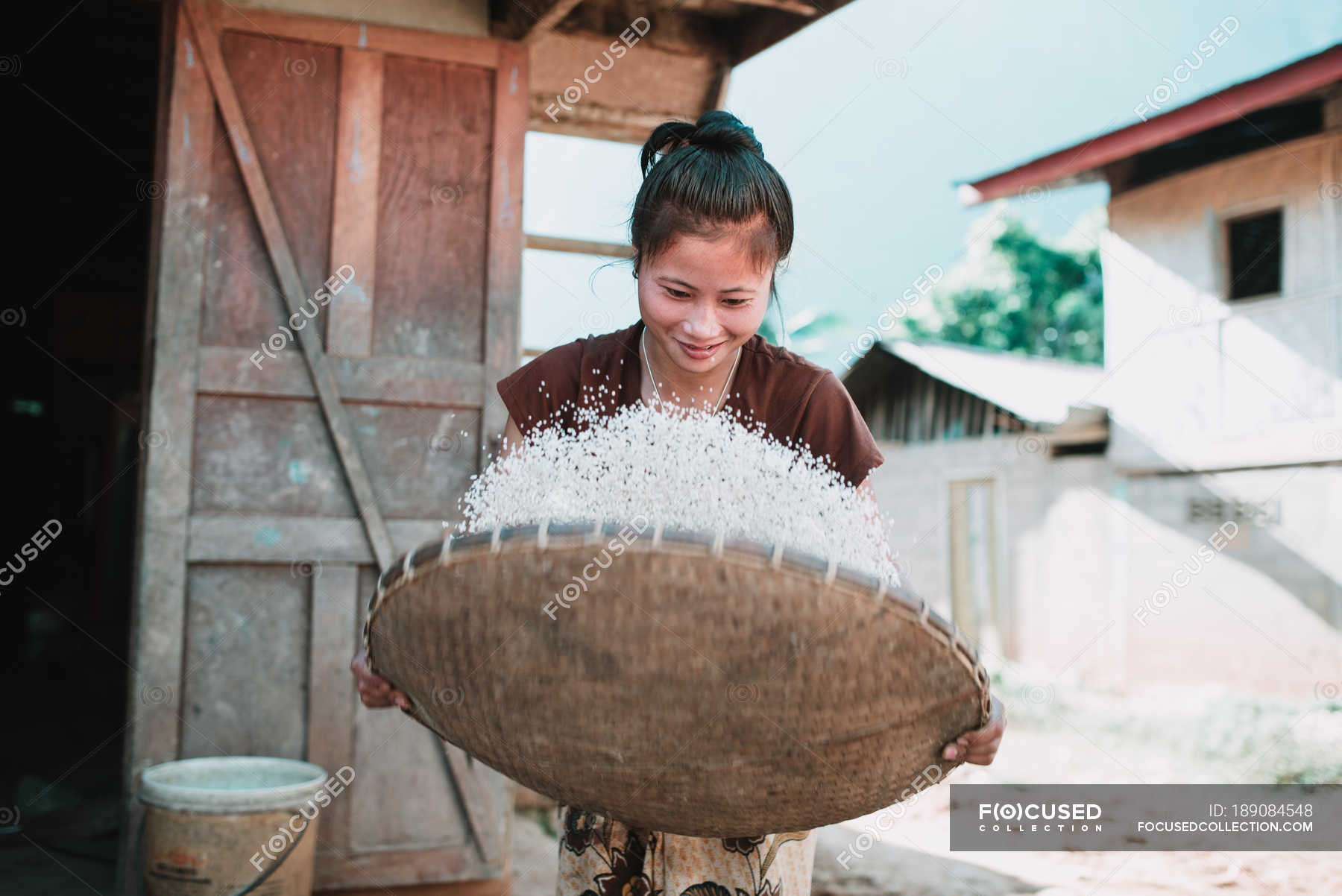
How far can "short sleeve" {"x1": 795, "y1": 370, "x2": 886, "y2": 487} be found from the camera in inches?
52.9

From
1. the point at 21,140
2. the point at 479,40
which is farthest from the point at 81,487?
the point at 479,40

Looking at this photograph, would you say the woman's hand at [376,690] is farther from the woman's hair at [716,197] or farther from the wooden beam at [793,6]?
the wooden beam at [793,6]

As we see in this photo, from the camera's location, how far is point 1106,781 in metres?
5.74

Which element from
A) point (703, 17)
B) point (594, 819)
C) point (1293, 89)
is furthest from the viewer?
point (1293, 89)

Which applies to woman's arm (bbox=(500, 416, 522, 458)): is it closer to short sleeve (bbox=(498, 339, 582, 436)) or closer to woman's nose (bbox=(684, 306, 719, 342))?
short sleeve (bbox=(498, 339, 582, 436))

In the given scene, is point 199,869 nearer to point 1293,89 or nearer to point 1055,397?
point 1293,89

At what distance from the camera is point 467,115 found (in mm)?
3293

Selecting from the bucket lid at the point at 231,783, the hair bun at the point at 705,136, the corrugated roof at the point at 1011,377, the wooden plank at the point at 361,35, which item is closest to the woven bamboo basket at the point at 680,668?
the hair bun at the point at 705,136

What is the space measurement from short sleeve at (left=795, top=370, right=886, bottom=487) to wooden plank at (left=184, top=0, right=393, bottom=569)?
A: 2.03m

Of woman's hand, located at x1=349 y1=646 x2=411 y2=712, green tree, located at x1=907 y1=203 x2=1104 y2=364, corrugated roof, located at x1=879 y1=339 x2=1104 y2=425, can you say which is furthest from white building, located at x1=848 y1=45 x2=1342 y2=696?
green tree, located at x1=907 y1=203 x2=1104 y2=364

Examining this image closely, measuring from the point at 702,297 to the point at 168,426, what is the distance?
2322 mm

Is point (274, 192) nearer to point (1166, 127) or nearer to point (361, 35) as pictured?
point (361, 35)

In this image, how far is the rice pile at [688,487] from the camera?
3.50 ft

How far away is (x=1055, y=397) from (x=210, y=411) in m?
9.63
